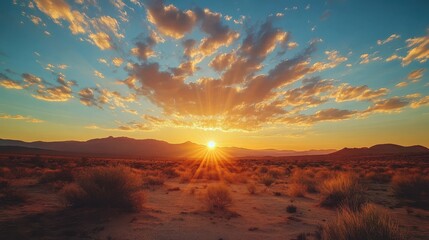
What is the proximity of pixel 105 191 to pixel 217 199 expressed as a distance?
409 cm

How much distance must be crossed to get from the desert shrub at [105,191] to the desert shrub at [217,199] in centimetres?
256

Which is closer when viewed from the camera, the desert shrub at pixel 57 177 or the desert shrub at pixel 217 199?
the desert shrub at pixel 217 199

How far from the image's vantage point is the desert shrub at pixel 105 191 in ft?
25.4

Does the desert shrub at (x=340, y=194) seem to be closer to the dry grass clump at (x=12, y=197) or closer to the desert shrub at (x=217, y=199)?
the desert shrub at (x=217, y=199)

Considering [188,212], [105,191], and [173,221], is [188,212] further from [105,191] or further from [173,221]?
[105,191]

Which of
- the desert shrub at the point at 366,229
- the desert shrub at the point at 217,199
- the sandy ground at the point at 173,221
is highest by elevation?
the desert shrub at the point at 366,229

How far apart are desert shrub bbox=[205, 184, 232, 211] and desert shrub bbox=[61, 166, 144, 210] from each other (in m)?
2.56

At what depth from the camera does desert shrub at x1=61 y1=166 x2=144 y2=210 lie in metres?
7.75

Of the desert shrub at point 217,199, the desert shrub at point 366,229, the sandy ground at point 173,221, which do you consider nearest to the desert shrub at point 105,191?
the sandy ground at point 173,221

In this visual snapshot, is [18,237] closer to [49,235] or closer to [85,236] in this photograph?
[49,235]

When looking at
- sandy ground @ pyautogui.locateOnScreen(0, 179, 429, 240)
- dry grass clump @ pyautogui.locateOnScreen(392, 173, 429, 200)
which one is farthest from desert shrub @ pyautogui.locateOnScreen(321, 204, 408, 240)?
dry grass clump @ pyautogui.locateOnScreen(392, 173, 429, 200)

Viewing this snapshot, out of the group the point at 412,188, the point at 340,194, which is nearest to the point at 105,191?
the point at 340,194

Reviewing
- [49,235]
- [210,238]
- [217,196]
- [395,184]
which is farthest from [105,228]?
[395,184]

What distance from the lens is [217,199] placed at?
9.26 m
